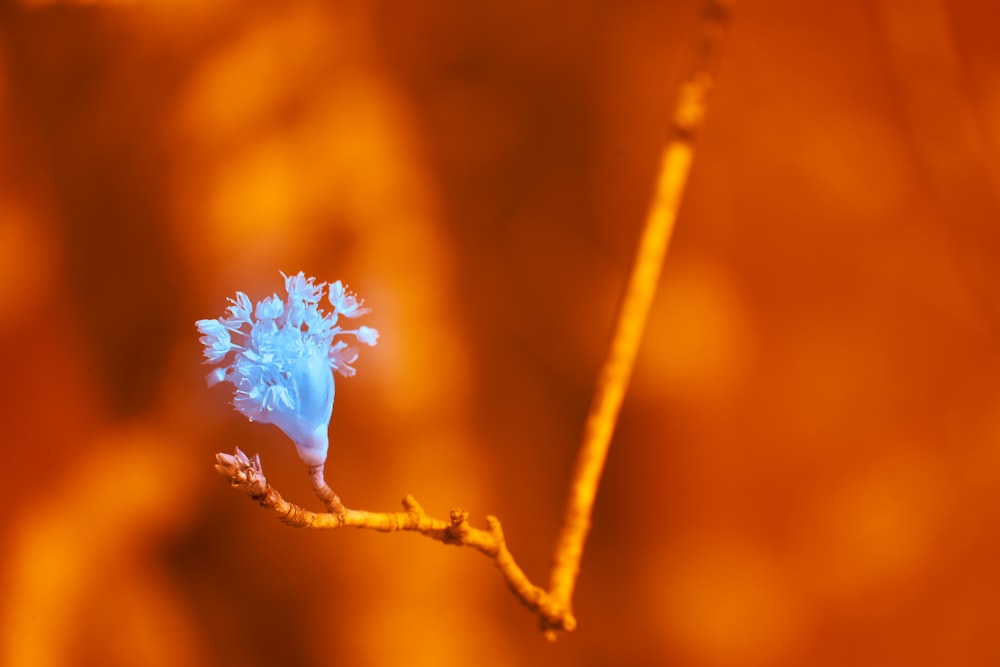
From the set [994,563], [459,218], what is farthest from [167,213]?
[994,563]

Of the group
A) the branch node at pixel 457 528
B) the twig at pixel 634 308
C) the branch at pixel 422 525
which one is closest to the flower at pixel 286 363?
the branch at pixel 422 525

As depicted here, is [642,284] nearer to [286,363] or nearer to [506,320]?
[506,320]

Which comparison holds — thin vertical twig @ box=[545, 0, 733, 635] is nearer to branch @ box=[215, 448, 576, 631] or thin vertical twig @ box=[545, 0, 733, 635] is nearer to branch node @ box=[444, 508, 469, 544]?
branch @ box=[215, 448, 576, 631]

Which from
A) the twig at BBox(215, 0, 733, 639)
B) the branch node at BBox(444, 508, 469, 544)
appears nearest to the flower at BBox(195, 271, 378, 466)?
the branch node at BBox(444, 508, 469, 544)

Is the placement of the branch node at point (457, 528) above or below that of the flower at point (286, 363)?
below

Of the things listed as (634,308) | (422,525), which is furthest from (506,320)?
(422,525)

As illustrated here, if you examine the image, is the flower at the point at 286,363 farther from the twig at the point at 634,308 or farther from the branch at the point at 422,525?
the twig at the point at 634,308

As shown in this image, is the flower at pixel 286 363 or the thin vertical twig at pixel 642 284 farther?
the thin vertical twig at pixel 642 284
